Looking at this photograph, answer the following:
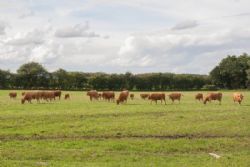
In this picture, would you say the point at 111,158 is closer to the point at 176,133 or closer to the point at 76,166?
the point at 76,166

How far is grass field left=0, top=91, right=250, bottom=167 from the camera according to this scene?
23.6m

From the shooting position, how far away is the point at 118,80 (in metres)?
139

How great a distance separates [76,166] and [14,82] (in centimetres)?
12102

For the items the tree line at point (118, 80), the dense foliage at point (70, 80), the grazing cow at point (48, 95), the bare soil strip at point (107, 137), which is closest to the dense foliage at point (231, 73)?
the tree line at point (118, 80)

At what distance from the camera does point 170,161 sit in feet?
76.9

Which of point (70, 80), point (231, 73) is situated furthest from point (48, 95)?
point (231, 73)

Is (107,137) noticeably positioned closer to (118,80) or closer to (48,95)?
(48,95)

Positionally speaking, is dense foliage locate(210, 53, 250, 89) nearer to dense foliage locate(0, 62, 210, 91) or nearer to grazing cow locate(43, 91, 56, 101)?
dense foliage locate(0, 62, 210, 91)

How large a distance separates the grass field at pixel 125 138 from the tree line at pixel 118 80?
314 ft

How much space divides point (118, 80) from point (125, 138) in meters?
109

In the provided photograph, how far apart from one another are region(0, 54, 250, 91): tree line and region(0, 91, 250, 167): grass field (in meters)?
95.7

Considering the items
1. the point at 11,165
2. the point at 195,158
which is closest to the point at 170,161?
the point at 195,158

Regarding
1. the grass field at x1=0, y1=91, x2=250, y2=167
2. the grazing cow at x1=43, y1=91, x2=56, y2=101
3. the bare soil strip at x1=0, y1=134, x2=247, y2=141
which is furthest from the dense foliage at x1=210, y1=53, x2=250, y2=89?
the bare soil strip at x1=0, y1=134, x2=247, y2=141

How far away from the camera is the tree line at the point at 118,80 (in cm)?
13825
